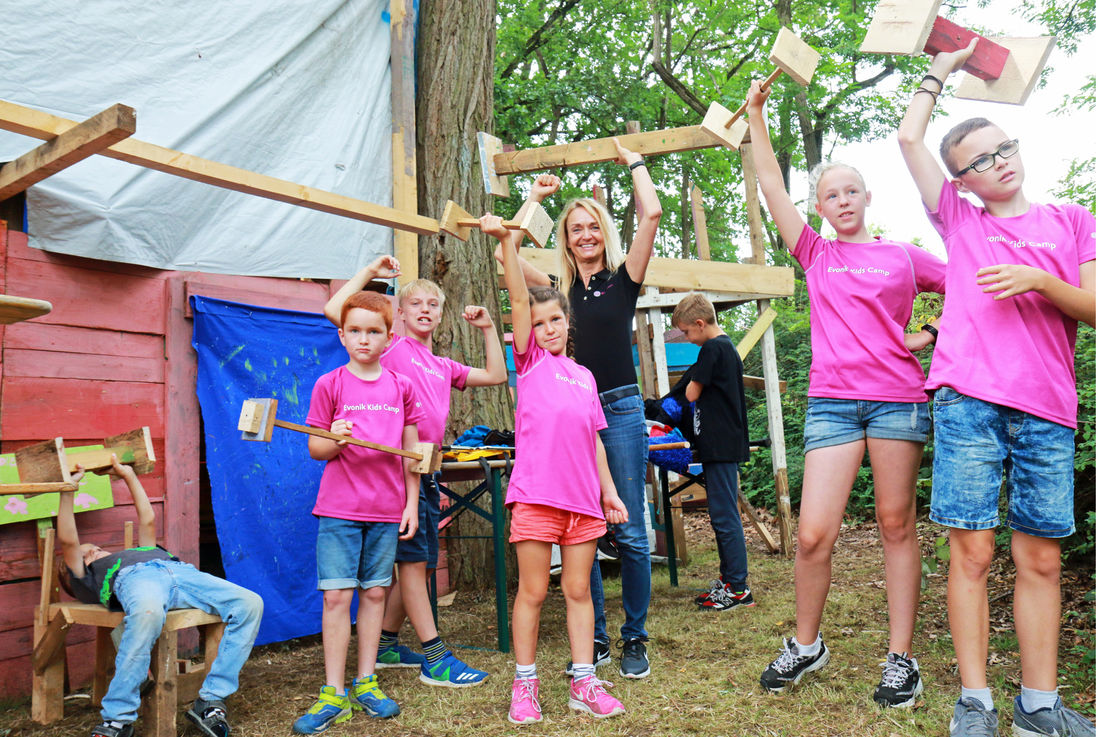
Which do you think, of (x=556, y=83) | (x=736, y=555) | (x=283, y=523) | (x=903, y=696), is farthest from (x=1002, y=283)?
(x=556, y=83)

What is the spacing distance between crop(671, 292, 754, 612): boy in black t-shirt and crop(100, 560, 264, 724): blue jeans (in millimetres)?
2792

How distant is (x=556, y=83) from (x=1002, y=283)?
10396 mm

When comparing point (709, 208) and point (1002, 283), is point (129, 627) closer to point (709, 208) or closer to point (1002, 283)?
point (1002, 283)

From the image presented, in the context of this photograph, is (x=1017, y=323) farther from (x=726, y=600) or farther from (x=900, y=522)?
(x=726, y=600)

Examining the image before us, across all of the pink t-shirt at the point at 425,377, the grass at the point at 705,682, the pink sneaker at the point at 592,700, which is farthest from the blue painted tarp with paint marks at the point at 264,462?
the pink sneaker at the point at 592,700

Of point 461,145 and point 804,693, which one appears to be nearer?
point 804,693

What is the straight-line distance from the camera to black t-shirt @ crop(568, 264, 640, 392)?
3334 mm

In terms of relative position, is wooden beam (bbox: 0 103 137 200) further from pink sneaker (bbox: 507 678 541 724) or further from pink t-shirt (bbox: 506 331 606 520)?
pink sneaker (bbox: 507 678 541 724)

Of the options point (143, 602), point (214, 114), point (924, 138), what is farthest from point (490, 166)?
point (143, 602)

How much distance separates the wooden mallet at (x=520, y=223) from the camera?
3.29m

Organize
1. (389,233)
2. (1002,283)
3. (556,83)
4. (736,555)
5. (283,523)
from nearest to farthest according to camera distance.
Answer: (1002,283) < (283,523) < (736,555) < (389,233) < (556,83)

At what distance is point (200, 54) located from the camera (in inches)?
171

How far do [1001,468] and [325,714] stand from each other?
241cm

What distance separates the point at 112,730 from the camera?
8.48 ft
